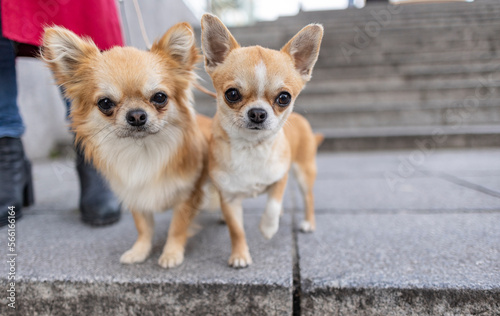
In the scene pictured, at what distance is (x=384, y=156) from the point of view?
4250 millimetres

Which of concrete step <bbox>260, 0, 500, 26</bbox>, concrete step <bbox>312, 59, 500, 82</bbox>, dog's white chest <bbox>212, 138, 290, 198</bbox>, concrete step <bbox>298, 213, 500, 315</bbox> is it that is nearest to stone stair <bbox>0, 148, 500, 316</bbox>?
concrete step <bbox>298, 213, 500, 315</bbox>

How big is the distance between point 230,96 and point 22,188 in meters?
1.72

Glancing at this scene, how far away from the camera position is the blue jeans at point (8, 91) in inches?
75.3

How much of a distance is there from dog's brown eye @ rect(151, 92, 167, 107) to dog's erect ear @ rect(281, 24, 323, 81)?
59cm

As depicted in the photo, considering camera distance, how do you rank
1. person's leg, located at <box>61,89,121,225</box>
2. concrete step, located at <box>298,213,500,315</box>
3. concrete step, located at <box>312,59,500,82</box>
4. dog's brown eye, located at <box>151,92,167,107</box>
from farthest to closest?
concrete step, located at <box>312,59,500,82</box>
person's leg, located at <box>61,89,121,225</box>
dog's brown eye, located at <box>151,92,167,107</box>
concrete step, located at <box>298,213,500,315</box>

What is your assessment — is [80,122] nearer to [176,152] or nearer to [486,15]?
[176,152]

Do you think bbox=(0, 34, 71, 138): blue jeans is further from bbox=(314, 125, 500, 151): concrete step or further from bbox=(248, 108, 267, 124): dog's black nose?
bbox=(314, 125, 500, 151): concrete step

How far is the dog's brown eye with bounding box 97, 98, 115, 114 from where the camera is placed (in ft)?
4.58

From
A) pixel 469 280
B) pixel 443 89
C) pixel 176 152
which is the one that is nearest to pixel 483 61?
pixel 443 89

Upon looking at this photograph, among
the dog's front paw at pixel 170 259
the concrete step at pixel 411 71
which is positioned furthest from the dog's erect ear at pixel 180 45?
the concrete step at pixel 411 71

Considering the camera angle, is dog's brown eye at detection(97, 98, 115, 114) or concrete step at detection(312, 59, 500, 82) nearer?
dog's brown eye at detection(97, 98, 115, 114)

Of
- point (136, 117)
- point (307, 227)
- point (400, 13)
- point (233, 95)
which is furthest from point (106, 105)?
point (400, 13)

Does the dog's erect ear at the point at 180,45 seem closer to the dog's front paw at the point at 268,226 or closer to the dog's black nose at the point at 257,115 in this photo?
the dog's black nose at the point at 257,115

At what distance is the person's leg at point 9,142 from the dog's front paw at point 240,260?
4.72 ft
